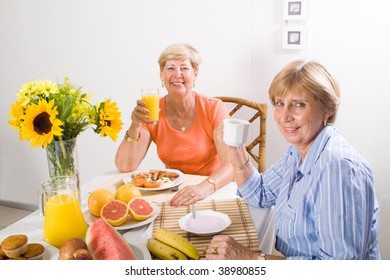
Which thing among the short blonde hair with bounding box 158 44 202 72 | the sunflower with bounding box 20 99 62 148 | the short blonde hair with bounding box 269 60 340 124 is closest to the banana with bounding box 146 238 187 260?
the sunflower with bounding box 20 99 62 148

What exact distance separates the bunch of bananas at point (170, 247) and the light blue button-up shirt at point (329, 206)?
221 mm

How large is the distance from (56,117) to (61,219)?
0.78 feet

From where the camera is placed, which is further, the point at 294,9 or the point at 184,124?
the point at 294,9

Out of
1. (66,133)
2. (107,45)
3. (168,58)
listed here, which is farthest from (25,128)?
(107,45)

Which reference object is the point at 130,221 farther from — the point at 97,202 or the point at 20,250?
the point at 20,250

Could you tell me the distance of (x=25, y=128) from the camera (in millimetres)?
939

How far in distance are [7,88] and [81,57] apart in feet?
1.92

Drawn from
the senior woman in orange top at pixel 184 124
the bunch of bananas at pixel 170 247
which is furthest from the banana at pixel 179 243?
the senior woman in orange top at pixel 184 124

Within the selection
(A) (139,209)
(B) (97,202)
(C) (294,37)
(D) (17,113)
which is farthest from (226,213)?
(C) (294,37)

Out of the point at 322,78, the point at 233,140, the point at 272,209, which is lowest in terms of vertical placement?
the point at 272,209

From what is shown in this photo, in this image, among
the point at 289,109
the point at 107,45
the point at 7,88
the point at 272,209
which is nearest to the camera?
the point at 289,109

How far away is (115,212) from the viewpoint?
1061mm

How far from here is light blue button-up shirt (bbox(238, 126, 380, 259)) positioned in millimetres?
829
